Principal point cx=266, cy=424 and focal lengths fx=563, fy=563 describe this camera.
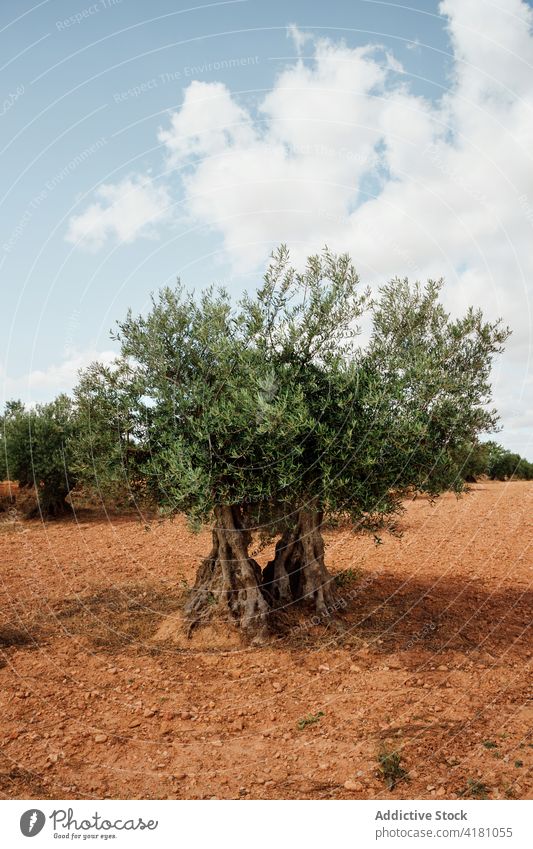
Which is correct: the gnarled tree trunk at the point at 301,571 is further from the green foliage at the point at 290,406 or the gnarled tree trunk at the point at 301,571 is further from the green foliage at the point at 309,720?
the green foliage at the point at 309,720

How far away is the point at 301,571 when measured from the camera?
15648 millimetres

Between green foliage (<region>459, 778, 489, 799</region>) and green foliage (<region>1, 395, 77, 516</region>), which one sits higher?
green foliage (<region>1, 395, 77, 516</region>)

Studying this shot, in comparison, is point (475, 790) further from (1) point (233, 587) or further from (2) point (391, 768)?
(1) point (233, 587)

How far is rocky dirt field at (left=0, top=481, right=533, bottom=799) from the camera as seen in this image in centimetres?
891

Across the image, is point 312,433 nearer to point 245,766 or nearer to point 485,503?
point 245,766

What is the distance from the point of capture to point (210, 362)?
44.1 feet

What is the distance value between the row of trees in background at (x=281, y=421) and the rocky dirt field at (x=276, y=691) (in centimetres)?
174

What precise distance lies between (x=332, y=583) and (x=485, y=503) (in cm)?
1930

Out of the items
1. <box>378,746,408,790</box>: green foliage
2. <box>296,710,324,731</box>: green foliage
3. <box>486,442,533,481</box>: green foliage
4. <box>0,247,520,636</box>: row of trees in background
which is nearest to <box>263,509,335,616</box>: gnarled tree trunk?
<box>0,247,520,636</box>: row of trees in background

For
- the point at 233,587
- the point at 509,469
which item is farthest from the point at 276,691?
the point at 509,469

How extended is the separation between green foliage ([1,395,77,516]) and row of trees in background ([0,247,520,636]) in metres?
20.9

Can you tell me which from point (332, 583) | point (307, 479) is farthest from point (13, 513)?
point (307, 479)

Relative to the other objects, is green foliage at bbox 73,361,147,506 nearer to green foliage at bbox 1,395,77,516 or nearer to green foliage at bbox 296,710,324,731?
green foliage at bbox 296,710,324,731

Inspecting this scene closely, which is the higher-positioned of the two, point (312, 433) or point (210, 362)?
point (210, 362)
